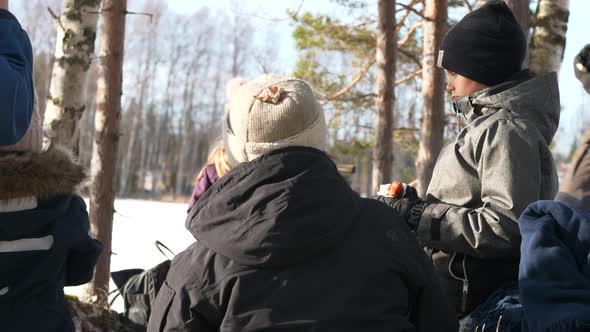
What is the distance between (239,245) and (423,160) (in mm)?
6414

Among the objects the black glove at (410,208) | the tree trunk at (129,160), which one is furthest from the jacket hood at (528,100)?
the tree trunk at (129,160)

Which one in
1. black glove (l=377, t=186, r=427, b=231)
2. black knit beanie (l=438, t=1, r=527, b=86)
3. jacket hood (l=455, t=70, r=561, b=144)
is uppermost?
black knit beanie (l=438, t=1, r=527, b=86)

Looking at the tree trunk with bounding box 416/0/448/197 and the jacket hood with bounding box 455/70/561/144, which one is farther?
the tree trunk with bounding box 416/0/448/197

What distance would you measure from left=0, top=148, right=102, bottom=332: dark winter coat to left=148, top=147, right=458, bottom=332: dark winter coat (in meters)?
0.56

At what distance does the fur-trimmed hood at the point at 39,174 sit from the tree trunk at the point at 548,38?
496 cm

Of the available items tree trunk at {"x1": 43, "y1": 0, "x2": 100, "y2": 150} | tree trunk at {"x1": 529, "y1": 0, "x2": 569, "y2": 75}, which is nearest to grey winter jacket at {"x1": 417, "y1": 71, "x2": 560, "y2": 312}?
tree trunk at {"x1": 43, "y1": 0, "x2": 100, "y2": 150}

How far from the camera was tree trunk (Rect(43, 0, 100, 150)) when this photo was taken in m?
4.71

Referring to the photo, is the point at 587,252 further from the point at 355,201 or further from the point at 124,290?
the point at 124,290

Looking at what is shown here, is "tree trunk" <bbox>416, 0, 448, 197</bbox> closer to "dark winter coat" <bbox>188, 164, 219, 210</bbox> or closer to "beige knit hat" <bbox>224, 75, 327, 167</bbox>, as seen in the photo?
"dark winter coat" <bbox>188, 164, 219, 210</bbox>

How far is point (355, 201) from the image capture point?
1.79 meters

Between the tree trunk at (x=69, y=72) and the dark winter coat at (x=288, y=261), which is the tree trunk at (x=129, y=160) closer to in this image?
the tree trunk at (x=69, y=72)

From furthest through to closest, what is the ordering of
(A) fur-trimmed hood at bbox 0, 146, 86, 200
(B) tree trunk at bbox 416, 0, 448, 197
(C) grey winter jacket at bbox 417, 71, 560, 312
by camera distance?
(B) tree trunk at bbox 416, 0, 448, 197 → (C) grey winter jacket at bbox 417, 71, 560, 312 → (A) fur-trimmed hood at bbox 0, 146, 86, 200

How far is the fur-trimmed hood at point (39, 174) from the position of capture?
1.99 meters

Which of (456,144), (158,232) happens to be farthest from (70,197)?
(158,232)
